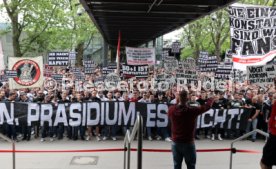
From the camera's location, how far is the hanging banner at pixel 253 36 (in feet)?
39.8

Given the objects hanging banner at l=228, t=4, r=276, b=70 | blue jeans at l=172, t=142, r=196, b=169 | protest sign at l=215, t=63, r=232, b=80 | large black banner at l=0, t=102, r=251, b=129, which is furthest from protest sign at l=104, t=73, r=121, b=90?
blue jeans at l=172, t=142, r=196, b=169

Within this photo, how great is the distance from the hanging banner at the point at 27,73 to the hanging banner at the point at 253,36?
27.0 ft

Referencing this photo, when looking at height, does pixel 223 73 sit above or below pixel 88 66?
below

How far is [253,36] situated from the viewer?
485 inches

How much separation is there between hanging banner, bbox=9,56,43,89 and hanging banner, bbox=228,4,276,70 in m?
8.24

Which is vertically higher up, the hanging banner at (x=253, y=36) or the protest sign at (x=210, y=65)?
the hanging banner at (x=253, y=36)

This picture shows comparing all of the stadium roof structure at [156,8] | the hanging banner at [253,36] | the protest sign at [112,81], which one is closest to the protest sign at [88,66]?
the protest sign at [112,81]

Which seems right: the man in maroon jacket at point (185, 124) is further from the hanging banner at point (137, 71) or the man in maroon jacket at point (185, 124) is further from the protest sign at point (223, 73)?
the protest sign at point (223, 73)

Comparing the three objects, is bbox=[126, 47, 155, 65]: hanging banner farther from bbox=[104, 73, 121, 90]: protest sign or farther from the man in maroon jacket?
the man in maroon jacket

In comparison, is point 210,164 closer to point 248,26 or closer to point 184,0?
point 248,26

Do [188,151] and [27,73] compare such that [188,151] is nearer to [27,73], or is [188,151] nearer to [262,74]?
[262,74]

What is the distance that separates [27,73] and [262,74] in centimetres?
911

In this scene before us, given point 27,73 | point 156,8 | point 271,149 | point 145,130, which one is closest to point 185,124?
point 271,149

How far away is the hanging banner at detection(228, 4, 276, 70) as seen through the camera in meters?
12.1
